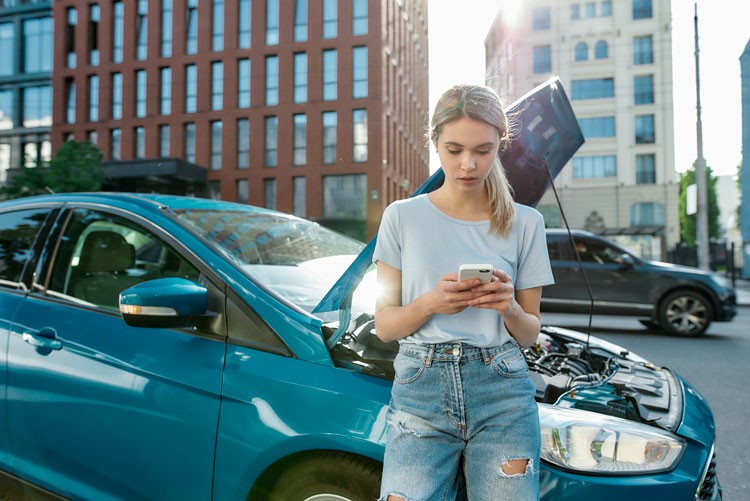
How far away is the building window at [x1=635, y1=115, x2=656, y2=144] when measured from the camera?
32469mm

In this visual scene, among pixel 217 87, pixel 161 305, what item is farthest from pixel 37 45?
pixel 161 305

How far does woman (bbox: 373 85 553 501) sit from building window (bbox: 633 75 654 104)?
1394 inches

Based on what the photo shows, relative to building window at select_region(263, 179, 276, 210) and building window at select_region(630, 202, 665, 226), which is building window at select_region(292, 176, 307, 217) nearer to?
building window at select_region(263, 179, 276, 210)

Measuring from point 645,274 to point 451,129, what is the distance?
26.7 ft

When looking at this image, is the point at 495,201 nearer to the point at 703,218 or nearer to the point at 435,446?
the point at 435,446

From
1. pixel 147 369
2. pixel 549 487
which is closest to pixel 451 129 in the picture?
pixel 549 487

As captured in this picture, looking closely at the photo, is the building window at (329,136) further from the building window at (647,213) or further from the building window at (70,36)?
the building window at (647,213)

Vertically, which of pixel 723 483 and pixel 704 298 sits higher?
pixel 704 298

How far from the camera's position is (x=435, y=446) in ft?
4.25

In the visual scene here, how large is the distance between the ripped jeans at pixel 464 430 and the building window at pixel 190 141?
3276 cm

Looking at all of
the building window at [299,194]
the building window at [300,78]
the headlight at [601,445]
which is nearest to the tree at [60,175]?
the building window at [299,194]

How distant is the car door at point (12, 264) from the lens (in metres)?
2.24

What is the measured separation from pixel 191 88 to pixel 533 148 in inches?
1249

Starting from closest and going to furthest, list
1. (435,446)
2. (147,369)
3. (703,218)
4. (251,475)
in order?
(435,446) < (251,475) < (147,369) < (703,218)
